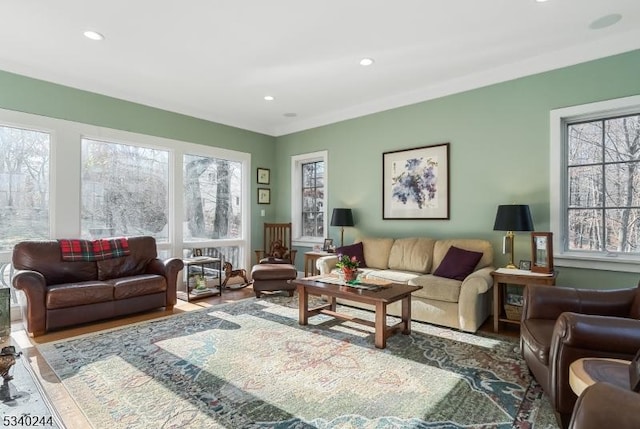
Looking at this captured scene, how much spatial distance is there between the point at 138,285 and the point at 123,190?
1.57 metres

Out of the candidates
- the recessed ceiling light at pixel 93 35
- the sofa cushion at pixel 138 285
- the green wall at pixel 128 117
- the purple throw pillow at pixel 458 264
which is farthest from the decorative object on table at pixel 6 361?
the purple throw pillow at pixel 458 264

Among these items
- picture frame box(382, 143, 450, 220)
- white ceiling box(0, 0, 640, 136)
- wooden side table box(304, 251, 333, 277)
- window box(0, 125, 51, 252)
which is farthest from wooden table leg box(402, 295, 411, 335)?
window box(0, 125, 51, 252)

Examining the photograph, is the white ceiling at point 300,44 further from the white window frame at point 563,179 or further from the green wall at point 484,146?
the white window frame at point 563,179

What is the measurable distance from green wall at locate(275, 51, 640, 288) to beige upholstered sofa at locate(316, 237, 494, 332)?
0.29 meters

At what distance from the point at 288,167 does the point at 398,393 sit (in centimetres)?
472

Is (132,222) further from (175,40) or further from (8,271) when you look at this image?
(175,40)

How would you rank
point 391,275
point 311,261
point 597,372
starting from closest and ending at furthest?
point 597,372, point 391,275, point 311,261

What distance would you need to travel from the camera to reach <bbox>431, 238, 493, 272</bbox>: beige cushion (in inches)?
152

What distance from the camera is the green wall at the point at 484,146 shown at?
135 inches

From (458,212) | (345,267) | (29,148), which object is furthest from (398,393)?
(29,148)

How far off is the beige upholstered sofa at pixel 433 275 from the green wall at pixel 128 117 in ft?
8.23

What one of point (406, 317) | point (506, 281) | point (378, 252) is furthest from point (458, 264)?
point (378, 252)

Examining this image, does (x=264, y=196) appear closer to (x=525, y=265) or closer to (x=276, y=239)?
(x=276, y=239)

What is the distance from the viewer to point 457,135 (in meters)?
4.34
